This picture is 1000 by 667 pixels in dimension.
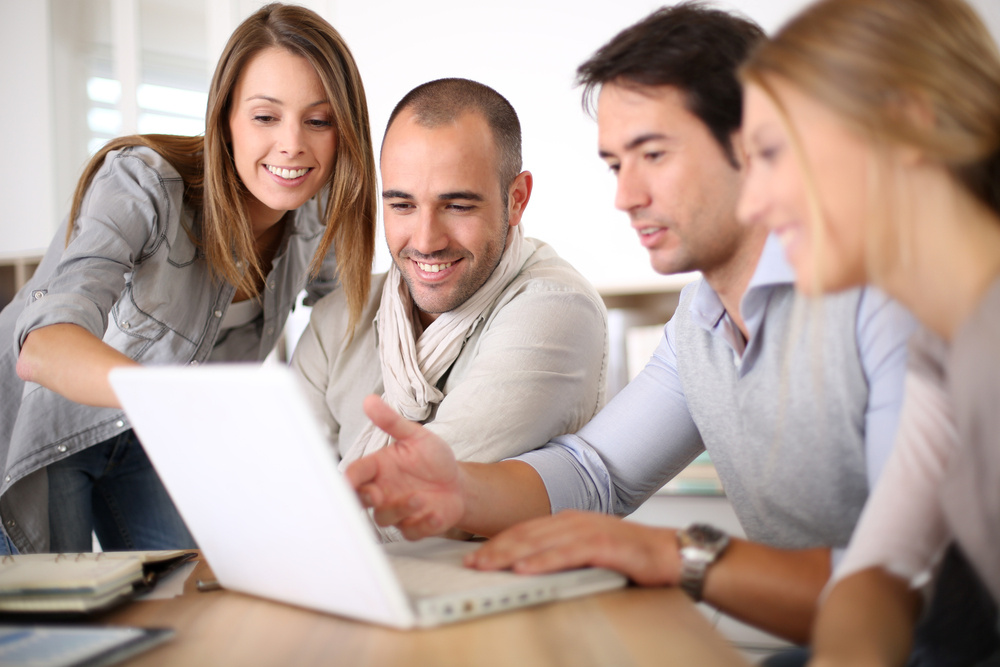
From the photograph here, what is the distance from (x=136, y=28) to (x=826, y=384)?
12.5 feet

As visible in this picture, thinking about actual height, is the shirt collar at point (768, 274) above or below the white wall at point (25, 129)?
below

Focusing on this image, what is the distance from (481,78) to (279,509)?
304cm

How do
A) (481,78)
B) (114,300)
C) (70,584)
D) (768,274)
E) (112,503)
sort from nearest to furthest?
(70,584) → (768,274) → (114,300) → (112,503) → (481,78)

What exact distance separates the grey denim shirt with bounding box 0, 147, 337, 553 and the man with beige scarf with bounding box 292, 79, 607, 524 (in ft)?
0.90

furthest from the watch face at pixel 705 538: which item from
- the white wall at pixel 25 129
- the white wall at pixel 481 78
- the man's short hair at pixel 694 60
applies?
the white wall at pixel 25 129

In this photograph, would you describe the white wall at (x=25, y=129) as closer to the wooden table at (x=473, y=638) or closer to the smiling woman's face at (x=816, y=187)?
the wooden table at (x=473, y=638)

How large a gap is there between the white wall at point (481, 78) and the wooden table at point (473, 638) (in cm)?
247

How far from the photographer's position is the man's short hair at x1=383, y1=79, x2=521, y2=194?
59.4 inches

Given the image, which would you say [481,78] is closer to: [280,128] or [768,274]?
[280,128]

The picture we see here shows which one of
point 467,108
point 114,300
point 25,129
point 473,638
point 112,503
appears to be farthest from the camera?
point 25,129

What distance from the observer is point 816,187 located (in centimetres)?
68

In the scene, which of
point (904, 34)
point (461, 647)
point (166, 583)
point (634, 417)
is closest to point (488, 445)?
point (634, 417)

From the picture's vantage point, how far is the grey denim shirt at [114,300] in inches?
52.2

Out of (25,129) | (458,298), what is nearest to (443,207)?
(458,298)
